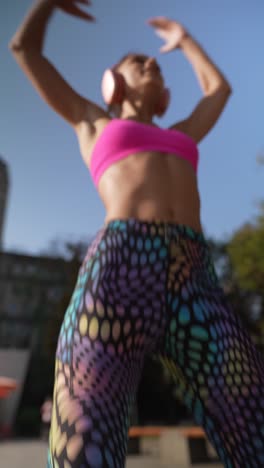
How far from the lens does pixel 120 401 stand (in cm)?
93

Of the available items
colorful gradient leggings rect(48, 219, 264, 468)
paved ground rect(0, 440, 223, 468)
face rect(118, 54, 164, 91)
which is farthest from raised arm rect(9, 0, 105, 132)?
paved ground rect(0, 440, 223, 468)

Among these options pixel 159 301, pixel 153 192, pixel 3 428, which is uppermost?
pixel 153 192

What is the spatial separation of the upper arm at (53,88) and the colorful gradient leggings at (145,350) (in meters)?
0.68

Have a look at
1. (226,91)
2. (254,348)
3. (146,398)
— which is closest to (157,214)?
(254,348)

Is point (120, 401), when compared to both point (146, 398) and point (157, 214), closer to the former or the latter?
point (157, 214)

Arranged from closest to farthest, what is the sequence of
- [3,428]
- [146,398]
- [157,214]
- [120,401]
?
[120,401], [157,214], [3,428], [146,398]

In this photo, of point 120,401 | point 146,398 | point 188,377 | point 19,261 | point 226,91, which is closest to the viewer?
point 120,401

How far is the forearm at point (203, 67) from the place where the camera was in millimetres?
1904

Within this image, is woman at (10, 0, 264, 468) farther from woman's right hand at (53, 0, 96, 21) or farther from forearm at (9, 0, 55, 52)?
woman's right hand at (53, 0, 96, 21)

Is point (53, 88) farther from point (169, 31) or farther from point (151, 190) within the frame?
point (169, 31)

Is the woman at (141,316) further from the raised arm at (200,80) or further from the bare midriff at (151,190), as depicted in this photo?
the raised arm at (200,80)

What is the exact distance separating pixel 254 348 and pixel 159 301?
0.34 metres

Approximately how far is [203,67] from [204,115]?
39 cm

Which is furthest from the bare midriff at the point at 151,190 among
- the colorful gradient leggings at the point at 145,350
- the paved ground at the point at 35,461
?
the paved ground at the point at 35,461
